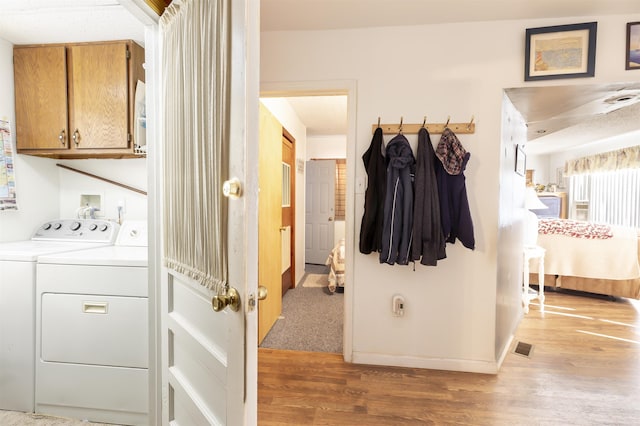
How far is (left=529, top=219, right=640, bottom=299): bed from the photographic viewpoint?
3537 millimetres

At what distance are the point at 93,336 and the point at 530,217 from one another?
12.5 ft

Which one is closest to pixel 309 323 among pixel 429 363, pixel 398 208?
pixel 429 363

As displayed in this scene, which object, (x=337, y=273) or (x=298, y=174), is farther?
(x=298, y=174)

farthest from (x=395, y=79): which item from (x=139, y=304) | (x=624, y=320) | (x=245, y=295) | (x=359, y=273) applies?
(x=624, y=320)

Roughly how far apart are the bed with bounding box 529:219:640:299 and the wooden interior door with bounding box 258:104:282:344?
3217mm

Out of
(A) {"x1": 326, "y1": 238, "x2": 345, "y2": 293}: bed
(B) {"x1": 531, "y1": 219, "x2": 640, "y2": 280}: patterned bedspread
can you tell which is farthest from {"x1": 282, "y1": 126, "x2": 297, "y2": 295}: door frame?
(B) {"x1": 531, "y1": 219, "x2": 640, "y2": 280}: patterned bedspread

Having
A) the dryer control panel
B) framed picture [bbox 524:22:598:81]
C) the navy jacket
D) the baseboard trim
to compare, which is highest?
framed picture [bbox 524:22:598:81]

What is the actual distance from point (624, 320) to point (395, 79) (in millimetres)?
3261

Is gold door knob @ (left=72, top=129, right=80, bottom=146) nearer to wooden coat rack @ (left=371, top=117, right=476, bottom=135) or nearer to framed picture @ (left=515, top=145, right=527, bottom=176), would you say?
wooden coat rack @ (left=371, top=117, right=476, bottom=135)

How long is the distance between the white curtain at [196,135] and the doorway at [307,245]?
1215 millimetres

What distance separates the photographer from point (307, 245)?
573 cm

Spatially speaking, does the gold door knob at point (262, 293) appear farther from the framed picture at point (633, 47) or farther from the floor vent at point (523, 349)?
the framed picture at point (633, 47)

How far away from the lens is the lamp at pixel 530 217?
321 centimetres

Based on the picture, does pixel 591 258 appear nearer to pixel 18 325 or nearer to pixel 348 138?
pixel 348 138
